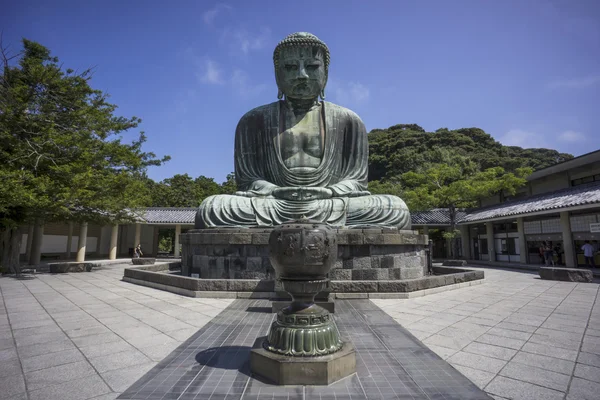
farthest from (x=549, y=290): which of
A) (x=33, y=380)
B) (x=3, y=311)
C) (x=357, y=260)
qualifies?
(x=3, y=311)

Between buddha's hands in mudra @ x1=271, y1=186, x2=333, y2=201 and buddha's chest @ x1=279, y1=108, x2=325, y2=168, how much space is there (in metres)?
0.95

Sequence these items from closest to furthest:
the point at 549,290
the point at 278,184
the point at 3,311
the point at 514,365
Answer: the point at 514,365, the point at 3,311, the point at 549,290, the point at 278,184

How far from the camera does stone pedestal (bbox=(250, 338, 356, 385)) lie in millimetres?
2777

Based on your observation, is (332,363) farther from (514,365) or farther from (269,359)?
(514,365)

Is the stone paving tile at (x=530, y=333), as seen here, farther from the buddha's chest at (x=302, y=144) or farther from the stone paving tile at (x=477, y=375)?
the buddha's chest at (x=302, y=144)

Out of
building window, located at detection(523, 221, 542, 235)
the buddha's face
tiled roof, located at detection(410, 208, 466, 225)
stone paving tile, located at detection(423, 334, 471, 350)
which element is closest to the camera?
stone paving tile, located at detection(423, 334, 471, 350)

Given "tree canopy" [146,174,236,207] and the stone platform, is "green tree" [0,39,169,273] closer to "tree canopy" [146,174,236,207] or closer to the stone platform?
the stone platform

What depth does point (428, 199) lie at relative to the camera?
19625mm

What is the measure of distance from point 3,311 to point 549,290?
1151 cm

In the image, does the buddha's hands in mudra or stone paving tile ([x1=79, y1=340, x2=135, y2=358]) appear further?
the buddha's hands in mudra

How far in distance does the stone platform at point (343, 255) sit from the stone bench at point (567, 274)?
20.5 ft

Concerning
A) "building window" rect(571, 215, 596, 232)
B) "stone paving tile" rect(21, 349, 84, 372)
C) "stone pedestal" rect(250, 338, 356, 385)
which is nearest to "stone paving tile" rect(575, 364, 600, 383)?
"stone pedestal" rect(250, 338, 356, 385)

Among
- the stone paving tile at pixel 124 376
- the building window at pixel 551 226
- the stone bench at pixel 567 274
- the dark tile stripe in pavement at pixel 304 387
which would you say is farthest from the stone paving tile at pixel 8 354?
the building window at pixel 551 226

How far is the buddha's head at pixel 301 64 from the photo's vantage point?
29.1 feet
